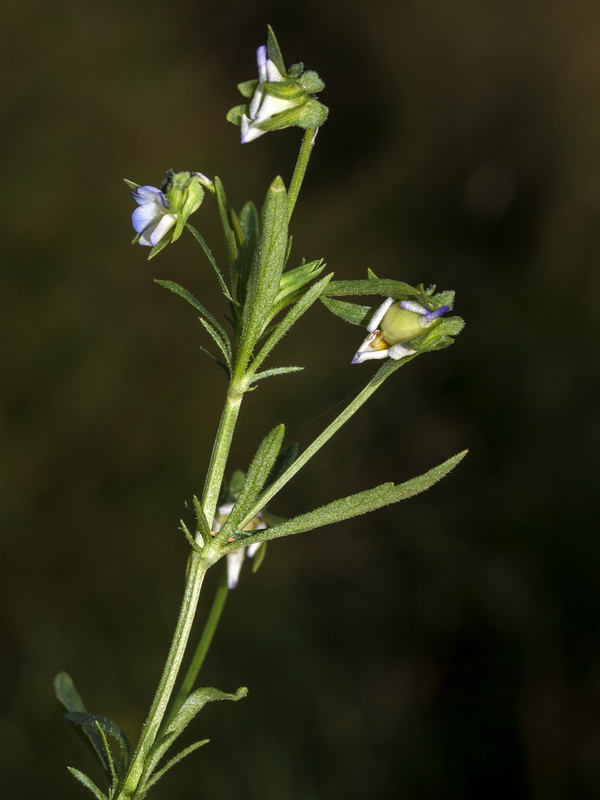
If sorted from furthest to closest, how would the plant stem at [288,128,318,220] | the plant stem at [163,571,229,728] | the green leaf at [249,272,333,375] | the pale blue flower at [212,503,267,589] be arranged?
the pale blue flower at [212,503,267,589]
the plant stem at [163,571,229,728]
the green leaf at [249,272,333,375]
the plant stem at [288,128,318,220]

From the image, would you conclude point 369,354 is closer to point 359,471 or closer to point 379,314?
point 379,314

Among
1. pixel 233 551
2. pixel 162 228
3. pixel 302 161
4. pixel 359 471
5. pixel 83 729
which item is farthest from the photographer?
pixel 359 471

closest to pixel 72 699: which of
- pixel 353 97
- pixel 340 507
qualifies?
pixel 340 507

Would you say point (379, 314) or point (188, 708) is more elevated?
point (379, 314)

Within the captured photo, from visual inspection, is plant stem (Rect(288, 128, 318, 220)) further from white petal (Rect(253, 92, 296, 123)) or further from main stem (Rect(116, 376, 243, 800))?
main stem (Rect(116, 376, 243, 800))

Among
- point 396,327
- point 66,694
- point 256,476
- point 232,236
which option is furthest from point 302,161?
point 66,694

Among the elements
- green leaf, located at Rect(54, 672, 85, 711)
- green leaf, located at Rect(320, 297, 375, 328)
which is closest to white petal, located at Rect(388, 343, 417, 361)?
green leaf, located at Rect(320, 297, 375, 328)

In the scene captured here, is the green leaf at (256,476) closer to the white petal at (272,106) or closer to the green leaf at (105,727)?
the green leaf at (105,727)

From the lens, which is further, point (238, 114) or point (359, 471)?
point (359, 471)
